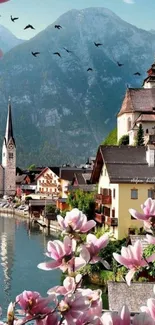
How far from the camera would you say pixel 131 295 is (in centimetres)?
1311

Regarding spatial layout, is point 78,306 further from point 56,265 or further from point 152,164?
point 152,164

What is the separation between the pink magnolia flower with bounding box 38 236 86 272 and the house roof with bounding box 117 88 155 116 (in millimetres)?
54067

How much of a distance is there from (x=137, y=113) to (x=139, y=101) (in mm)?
1741

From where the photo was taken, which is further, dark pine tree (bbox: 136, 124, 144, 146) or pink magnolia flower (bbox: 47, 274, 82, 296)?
dark pine tree (bbox: 136, 124, 144, 146)

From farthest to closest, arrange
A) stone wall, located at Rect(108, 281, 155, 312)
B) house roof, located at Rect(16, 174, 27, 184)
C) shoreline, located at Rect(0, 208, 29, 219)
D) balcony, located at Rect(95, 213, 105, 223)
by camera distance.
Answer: house roof, located at Rect(16, 174, 27, 184) < shoreline, located at Rect(0, 208, 29, 219) < balcony, located at Rect(95, 213, 105, 223) < stone wall, located at Rect(108, 281, 155, 312)

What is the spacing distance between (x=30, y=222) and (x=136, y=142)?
1308 centimetres

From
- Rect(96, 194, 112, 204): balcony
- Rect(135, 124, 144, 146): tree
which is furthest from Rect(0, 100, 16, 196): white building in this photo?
Rect(96, 194, 112, 204): balcony

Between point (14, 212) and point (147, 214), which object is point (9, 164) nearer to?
point (14, 212)

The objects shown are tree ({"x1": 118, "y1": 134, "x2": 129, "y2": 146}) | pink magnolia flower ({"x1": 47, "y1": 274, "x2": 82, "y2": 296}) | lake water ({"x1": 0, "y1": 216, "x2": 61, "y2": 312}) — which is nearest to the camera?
pink magnolia flower ({"x1": 47, "y1": 274, "x2": 82, "y2": 296})

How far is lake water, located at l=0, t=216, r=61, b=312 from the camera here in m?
22.5

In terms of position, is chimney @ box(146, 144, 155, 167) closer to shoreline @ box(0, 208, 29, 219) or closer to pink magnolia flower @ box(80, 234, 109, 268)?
pink magnolia flower @ box(80, 234, 109, 268)

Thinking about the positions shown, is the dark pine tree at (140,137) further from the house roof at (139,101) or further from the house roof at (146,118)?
the house roof at (139,101)

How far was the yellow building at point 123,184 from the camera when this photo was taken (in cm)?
2594

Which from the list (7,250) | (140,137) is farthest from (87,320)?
(140,137)
